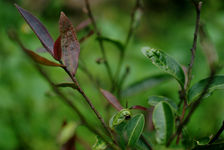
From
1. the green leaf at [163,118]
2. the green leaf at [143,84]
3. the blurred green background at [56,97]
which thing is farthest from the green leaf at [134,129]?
the blurred green background at [56,97]

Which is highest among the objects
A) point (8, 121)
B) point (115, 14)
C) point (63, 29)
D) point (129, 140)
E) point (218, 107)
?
point (63, 29)

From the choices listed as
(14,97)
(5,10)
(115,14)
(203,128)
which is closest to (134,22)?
(203,128)

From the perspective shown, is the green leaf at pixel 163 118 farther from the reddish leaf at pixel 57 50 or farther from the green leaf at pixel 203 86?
the reddish leaf at pixel 57 50

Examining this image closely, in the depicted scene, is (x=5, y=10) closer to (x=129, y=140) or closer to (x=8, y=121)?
(x=8, y=121)

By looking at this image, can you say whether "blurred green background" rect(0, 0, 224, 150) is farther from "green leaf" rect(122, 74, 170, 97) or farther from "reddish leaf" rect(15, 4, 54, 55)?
"reddish leaf" rect(15, 4, 54, 55)

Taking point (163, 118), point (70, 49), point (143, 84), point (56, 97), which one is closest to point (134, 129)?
point (163, 118)

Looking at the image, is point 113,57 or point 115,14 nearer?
point 113,57
